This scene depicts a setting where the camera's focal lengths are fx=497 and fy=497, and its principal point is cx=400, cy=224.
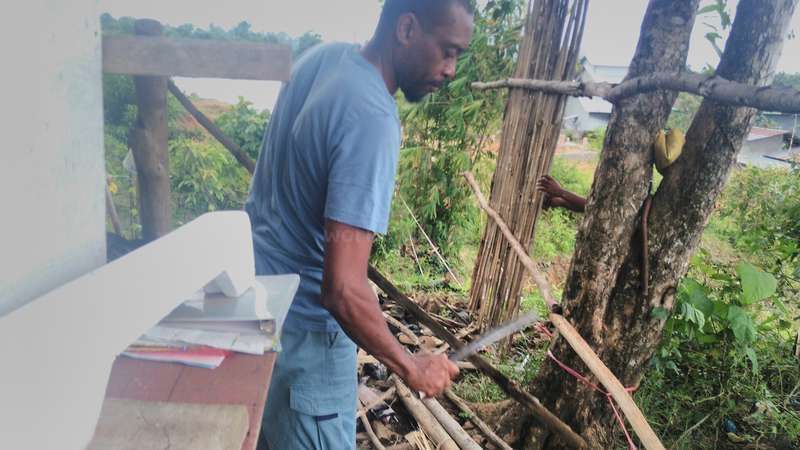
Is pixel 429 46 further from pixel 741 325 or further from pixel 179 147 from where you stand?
pixel 741 325

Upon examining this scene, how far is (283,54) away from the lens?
902mm

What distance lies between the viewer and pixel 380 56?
58.2 inches

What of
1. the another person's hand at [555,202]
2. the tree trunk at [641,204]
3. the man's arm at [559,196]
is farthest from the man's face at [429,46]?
the another person's hand at [555,202]

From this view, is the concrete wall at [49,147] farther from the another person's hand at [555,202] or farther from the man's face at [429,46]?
the another person's hand at [555,202]

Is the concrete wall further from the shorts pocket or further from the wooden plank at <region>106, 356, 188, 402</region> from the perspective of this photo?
the shorts pocket

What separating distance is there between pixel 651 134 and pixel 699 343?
1.40 meters

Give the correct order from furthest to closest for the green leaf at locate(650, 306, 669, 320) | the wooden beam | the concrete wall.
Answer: the green leaf at locate(650, 306, 669, 320)
the wooden beam
the concrete wall

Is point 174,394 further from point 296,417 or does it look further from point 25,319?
point 296,417

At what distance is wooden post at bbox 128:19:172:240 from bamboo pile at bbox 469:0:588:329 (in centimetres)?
261

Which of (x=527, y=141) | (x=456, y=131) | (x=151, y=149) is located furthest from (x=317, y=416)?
(x=456, y=131)

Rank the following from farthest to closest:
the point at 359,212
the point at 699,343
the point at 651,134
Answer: the point at 699,343 → the point at 651,134 → the point at 359,212

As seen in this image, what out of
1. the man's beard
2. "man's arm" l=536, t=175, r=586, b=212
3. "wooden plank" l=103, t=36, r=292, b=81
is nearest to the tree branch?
"man's arm" l=536, t=175, r=586, b=212

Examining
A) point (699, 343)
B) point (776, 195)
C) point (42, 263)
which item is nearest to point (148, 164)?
point (42, 263)

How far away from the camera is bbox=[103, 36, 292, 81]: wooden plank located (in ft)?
2.68
